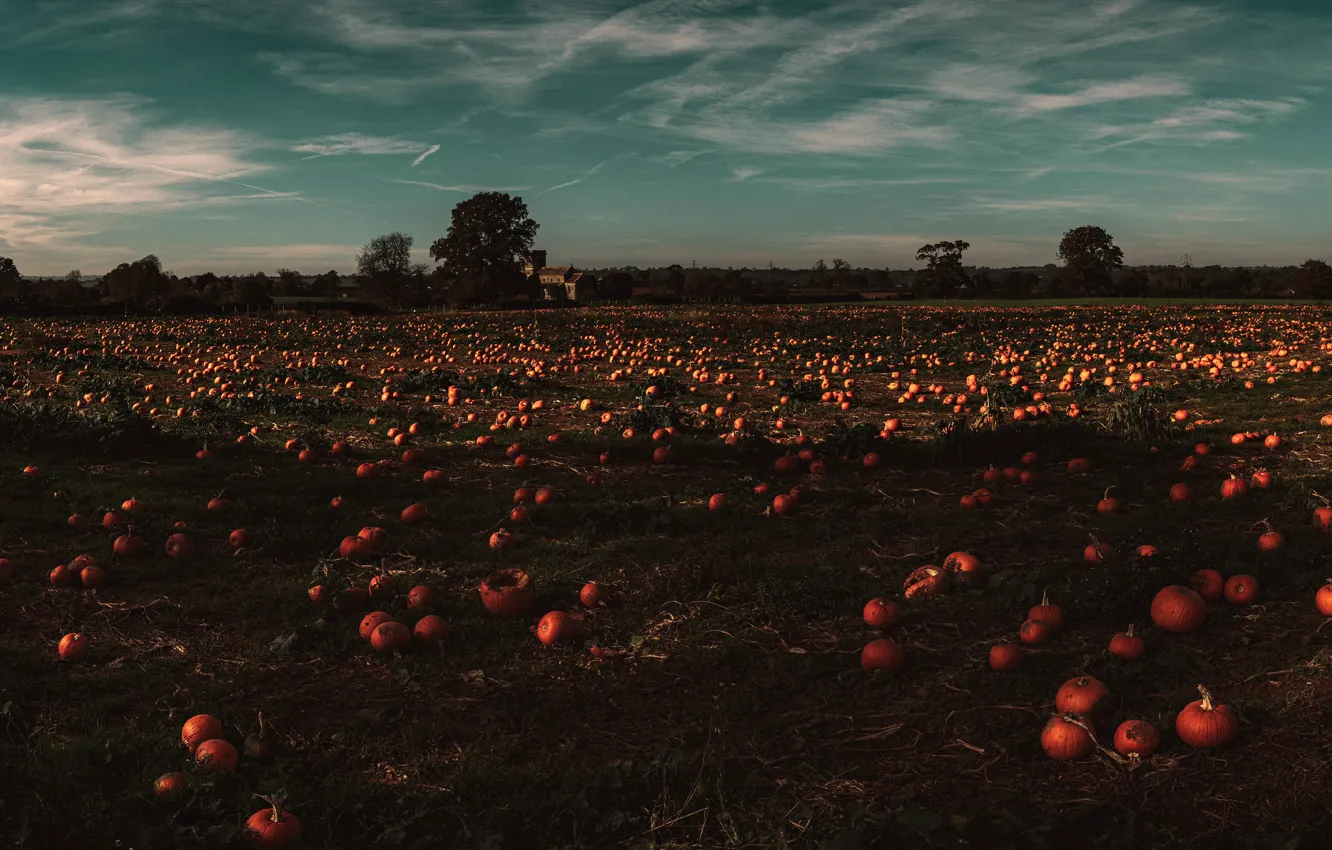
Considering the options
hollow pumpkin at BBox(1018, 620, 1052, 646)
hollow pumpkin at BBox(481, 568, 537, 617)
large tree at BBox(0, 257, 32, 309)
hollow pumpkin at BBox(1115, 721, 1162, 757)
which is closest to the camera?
hollow pumpkin at BBox(1115, 721, 1162, 757)

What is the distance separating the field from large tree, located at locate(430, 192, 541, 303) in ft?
284

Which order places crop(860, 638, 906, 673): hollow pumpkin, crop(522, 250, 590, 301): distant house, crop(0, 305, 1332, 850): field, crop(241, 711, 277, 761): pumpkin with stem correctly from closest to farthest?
crop(0, 305, 1332, 850): field, crop(241, 711, 277, 761): pumpkin with stem, crop(860, 638, 906, 673): hollow pumpkin, crop(522, 250, 590, 301): distant house

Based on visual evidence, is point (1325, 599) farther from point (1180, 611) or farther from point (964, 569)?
point (964, 569)

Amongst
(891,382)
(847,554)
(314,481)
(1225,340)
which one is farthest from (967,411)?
(1225,340)

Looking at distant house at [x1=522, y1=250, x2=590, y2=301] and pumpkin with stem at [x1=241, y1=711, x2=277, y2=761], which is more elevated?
distant house at [x1=522, y1=250, x2=590, y2=301]

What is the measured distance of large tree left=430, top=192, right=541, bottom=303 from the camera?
97.0 m

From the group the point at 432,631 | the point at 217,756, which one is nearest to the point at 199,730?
the point at 217,756

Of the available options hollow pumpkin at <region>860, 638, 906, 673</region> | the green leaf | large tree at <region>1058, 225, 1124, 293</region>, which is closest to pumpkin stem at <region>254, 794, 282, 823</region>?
the green leaf

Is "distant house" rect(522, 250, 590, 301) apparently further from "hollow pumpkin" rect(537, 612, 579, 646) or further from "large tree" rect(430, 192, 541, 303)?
"hollow pumpkin" rect(537, 612, 579, 646)

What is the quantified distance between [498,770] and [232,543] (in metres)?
4.64

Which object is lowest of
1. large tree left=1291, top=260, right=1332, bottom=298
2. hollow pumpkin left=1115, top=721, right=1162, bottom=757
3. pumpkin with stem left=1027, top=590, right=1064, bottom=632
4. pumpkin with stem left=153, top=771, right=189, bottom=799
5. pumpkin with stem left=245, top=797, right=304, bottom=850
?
pumpkin with stem left=245, top=797, right=304, bottom=850

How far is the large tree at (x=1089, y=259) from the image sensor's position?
98.6 m

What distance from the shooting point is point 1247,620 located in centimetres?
571

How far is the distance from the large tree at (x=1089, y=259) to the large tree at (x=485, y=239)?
60.6 meters
